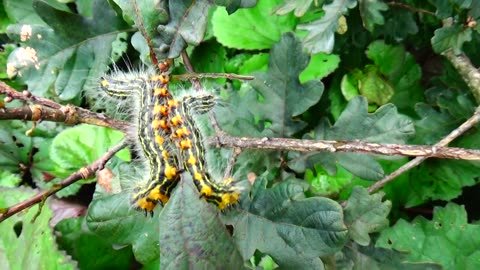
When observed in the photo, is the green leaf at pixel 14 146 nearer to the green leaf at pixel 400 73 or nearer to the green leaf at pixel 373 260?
the green leaf at pixel 373 260

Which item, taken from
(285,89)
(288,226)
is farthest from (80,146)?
(288,226)

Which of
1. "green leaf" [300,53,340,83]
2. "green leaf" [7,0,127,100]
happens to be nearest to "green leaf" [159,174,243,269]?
"green leaf" [7,0,127,100]

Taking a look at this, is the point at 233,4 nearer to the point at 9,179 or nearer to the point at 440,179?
the point at 440,179

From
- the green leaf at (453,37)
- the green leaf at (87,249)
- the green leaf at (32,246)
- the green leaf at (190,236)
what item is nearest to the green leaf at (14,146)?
the green leaf at (87,249)

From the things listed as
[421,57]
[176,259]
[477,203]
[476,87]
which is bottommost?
[477,203]

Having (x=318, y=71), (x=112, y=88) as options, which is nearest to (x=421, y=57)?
(x=318, y=71)

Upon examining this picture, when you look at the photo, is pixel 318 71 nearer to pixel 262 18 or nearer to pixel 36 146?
pixel 262 18
